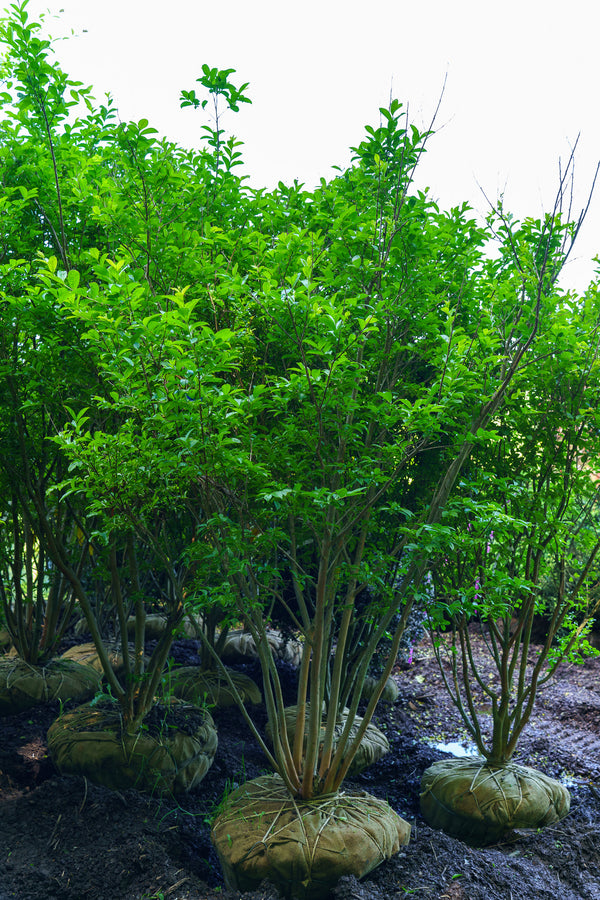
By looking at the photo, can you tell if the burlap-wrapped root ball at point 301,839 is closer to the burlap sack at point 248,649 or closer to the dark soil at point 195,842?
the dark soil at point 195,842

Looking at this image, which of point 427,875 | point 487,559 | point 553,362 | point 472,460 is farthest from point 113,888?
point 553,362

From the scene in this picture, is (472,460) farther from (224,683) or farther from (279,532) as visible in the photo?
(224,683)

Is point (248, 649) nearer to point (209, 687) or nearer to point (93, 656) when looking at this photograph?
point (209, 687)

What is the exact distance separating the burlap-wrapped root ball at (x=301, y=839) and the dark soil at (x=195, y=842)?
0.09 metres

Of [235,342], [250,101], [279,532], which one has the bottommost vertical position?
[279,532]

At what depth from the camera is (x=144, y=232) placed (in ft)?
10.3

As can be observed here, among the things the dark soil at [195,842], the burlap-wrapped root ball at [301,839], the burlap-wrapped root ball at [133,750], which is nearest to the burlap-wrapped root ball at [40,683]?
the dark soil at [195,842]

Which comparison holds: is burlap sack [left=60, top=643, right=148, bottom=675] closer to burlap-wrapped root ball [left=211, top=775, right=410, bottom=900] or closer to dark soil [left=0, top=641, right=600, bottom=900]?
dark soil [left=0, top=641, right=600, bottom=900]

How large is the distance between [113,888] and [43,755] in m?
1.58

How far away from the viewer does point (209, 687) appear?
5.21m

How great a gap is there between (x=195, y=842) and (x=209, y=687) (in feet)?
5.93

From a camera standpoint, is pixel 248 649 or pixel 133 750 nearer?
pixel 133 750

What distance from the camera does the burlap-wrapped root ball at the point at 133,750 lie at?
3.75m

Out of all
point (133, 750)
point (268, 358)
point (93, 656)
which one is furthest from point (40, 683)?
point (268, 358)
